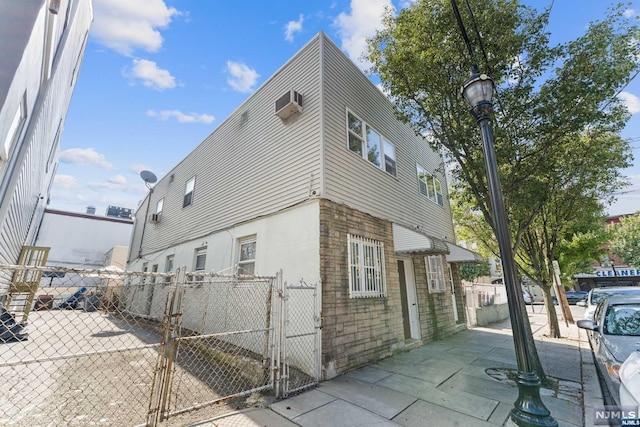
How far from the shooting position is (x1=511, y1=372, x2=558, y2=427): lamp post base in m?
2.87

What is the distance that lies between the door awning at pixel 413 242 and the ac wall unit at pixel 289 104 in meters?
4.35

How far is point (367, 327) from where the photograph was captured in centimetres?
623

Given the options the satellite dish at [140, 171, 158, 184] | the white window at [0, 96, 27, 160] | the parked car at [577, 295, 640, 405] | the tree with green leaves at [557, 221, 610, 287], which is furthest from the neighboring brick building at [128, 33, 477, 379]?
the tree with green leaves at [557, 221, 610, 287]

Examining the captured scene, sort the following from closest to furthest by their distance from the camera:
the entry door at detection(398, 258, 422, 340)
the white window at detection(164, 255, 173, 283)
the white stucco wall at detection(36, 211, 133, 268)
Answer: the entry door at detection(398, 258, 422, 340), the white window at detection(164, 255, 173, 283), the white stucco wall at detection(36, 211, 133, 268)

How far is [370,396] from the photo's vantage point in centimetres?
443

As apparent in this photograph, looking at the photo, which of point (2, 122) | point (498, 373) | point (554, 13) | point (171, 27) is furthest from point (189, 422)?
point (554, 13)

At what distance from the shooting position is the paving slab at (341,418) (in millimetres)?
3582

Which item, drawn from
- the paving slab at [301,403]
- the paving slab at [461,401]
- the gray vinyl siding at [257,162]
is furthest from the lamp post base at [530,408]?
the gray vinyl siding at [257,162]

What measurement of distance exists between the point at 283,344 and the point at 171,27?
7628 mm

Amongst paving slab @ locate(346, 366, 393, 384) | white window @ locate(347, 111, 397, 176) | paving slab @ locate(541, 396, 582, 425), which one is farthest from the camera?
white window @ locate(347, 111, 397, 176)

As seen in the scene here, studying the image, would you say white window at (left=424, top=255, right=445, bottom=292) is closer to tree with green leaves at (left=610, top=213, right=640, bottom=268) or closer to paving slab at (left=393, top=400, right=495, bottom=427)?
paving slab at (left=393, top=400, right=495, bottom=427)

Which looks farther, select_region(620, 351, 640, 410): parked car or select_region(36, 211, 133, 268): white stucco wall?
select_region(36, 211, 133, 268): white stucco wall

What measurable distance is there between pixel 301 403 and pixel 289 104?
6.30 meters

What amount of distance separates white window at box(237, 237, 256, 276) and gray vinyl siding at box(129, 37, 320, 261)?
2.20ft
